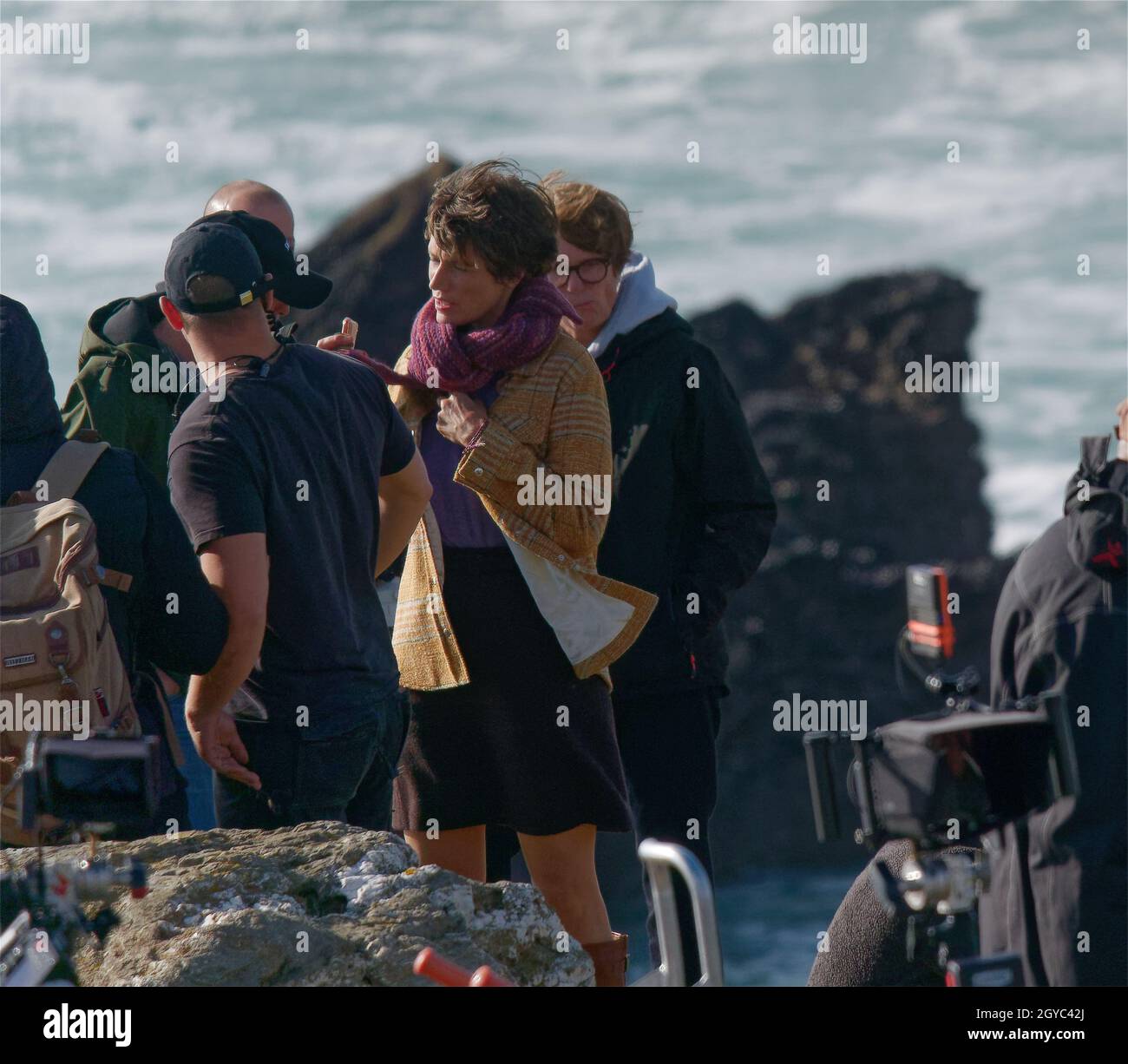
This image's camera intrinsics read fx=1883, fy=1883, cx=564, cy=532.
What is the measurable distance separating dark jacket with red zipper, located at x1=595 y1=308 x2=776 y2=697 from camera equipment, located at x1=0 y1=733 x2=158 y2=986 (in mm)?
2090

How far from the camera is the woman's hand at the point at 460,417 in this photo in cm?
487

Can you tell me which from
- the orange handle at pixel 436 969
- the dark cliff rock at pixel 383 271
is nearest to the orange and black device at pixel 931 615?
the orange handle at pixel 436 969

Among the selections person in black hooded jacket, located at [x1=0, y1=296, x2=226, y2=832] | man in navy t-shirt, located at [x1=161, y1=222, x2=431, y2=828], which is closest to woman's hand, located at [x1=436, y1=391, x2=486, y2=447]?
man in navy t-shirt, located at [x1=161, y1=222, x2=431, y2=828]

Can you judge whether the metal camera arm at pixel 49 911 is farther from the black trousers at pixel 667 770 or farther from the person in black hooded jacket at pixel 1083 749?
the person in black hooded jacket at pixel 1083 749

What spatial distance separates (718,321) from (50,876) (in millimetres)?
22114

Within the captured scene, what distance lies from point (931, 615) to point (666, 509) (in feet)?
7.12

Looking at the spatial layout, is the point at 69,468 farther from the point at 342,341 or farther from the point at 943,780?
the point at 943,780

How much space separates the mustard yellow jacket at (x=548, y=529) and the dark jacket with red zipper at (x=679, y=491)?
1.62ft

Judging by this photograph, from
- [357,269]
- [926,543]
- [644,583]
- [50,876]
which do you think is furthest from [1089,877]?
[926,543]

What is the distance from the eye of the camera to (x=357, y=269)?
2175 centimetres

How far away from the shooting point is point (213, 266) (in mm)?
4539

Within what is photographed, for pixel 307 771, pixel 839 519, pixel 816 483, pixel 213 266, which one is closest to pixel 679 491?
pixel 307 771

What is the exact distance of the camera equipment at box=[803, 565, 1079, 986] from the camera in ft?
11.1
